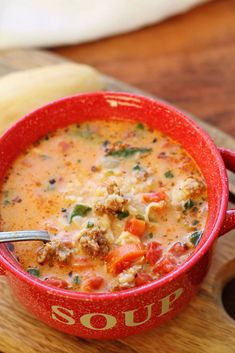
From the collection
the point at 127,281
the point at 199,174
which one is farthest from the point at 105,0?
the point at 127,281

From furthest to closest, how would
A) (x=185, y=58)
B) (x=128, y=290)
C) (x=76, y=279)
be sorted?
(x=185, y=58)
(x=76, y=279)
(x=128, y=290)

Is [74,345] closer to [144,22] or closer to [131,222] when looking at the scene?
[131,222]

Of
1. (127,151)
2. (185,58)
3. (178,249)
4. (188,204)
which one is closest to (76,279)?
(178,249)

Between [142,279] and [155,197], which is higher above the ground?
[155,197]

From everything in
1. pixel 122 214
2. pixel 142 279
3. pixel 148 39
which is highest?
pixel 148 39

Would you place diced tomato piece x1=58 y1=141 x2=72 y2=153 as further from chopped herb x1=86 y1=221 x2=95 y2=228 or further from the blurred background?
the blurred background

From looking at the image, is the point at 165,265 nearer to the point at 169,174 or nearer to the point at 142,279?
the point at 142,279
